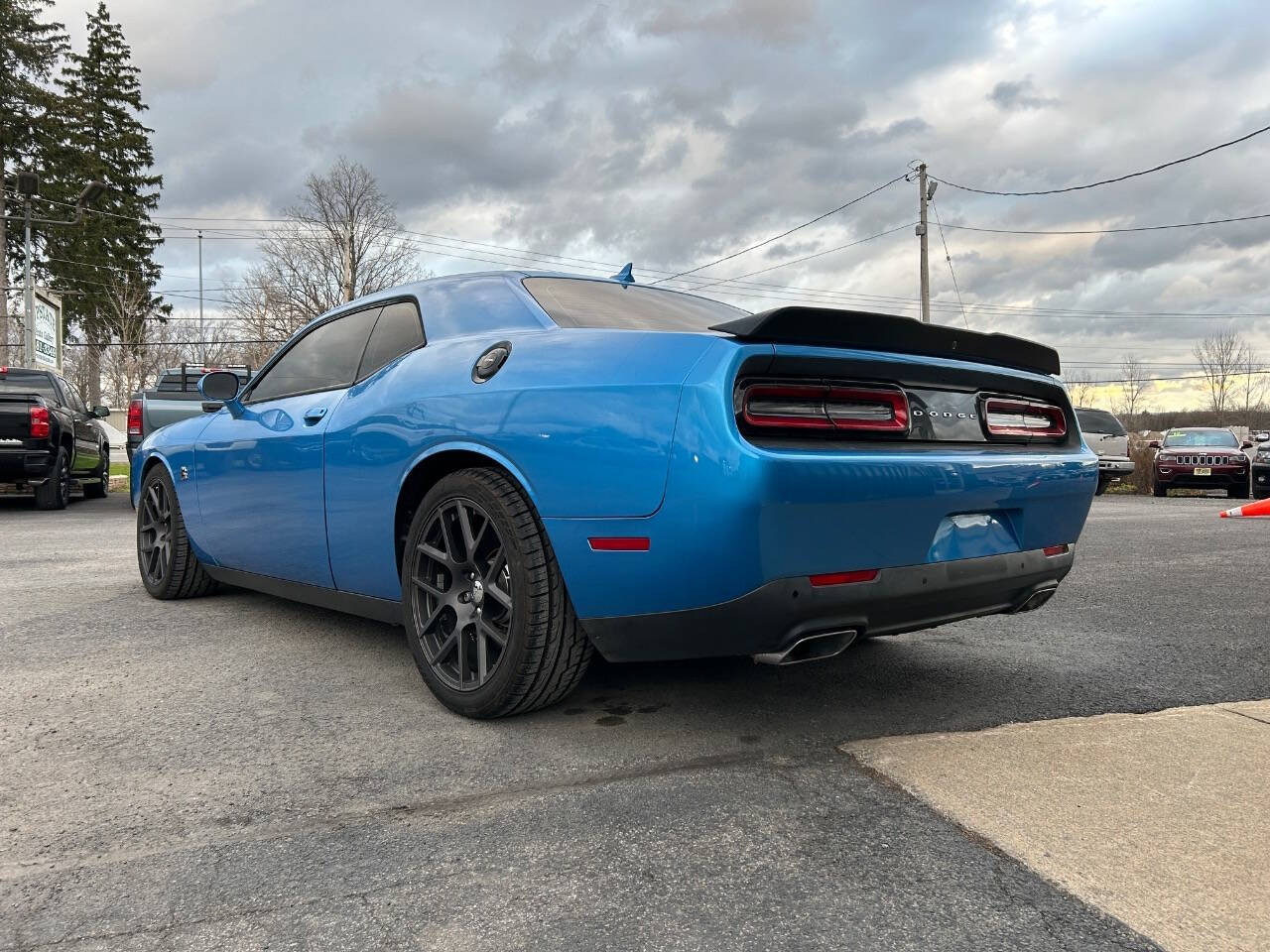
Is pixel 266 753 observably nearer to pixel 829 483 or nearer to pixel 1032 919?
pixel 829 483

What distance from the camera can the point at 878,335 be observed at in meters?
2.63

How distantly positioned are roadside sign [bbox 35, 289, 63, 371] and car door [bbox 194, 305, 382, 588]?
22990 millimetres

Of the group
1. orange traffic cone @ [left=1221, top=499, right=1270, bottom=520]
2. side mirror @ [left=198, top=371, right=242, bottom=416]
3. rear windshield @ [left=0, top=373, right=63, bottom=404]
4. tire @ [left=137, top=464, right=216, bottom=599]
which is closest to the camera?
side mirror @ [left=198, top=371, right=242, bottom=416]

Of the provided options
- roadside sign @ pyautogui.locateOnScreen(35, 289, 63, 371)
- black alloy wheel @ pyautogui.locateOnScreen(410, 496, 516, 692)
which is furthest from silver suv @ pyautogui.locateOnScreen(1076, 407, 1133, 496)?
roadside sign @ pyautogui.locateOnScreen(35, 289, 63, 371)

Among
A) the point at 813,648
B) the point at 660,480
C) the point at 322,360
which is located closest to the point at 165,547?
the point at 322,360

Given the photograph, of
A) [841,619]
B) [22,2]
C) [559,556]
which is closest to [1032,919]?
[841,619]

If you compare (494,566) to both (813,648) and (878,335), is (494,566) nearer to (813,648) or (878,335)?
(813,648)

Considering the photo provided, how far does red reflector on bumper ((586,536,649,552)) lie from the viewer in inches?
95.6

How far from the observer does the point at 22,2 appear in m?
36.5

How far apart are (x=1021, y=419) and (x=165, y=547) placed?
4298 millimetres

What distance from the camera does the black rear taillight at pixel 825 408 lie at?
2.39 m

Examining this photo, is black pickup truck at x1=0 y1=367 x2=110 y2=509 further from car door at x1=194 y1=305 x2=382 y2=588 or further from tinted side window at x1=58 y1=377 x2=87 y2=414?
car door at x1=194 y1=305 x2=382 y2=588

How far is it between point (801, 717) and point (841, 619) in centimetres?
64

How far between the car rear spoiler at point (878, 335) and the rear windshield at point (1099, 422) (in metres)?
17.8
